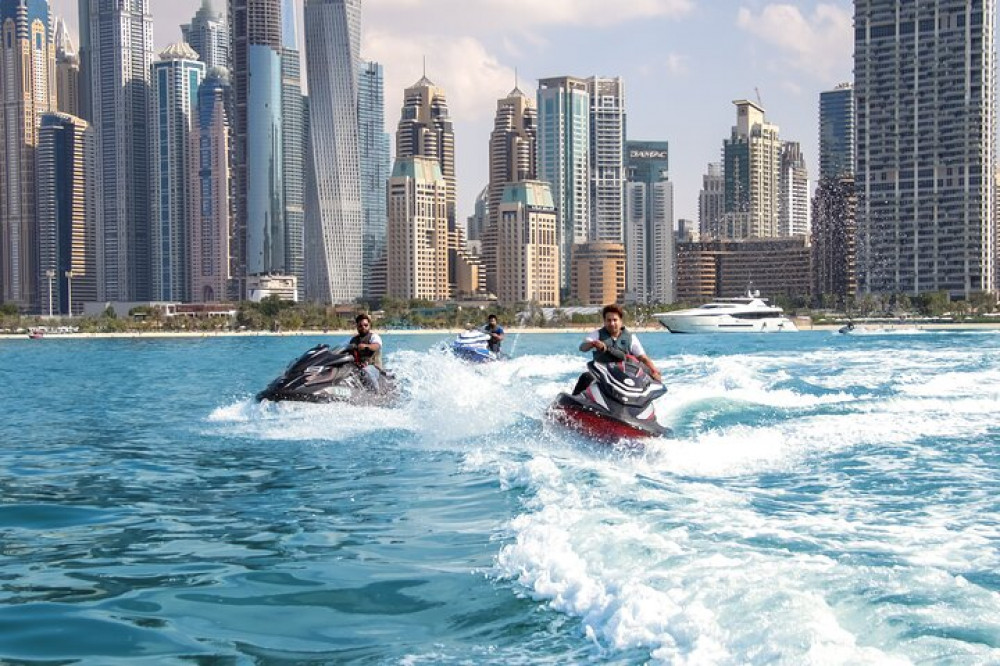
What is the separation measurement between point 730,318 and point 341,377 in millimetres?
96280

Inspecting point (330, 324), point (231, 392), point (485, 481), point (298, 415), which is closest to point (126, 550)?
point (485, 481)

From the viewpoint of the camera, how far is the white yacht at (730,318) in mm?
111688

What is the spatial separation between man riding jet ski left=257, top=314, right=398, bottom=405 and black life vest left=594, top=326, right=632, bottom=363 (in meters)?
5.05

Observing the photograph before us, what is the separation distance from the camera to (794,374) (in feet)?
98.4

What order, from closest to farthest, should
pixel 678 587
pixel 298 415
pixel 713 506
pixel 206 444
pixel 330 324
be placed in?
1. pixel 678 587
2. pixel 713 506
3. pixel 206 444
4. pixel 298 415
5. pixel 330 324

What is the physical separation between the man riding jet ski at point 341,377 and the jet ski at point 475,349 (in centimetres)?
1396

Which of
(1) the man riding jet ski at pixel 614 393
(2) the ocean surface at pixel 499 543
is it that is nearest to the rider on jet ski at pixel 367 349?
(2) the ocean surface at pixel 499 543

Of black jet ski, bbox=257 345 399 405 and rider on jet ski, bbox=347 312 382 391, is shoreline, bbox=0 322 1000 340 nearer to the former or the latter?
rider on jet ski, bbox=347 312 382 391

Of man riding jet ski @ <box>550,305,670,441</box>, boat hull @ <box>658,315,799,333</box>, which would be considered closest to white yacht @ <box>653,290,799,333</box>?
boat hull @ <box>658,315,799,333</box>

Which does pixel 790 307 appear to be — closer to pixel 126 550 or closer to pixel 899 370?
pixel 899 370

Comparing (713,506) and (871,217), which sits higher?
(871,217)

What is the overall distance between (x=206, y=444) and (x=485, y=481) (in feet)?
18.0

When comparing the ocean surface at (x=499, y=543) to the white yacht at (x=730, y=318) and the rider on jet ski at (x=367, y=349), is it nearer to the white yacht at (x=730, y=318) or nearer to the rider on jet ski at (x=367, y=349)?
the rider on jet ski at (x=367, y=349)

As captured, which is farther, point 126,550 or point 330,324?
point 330,324
